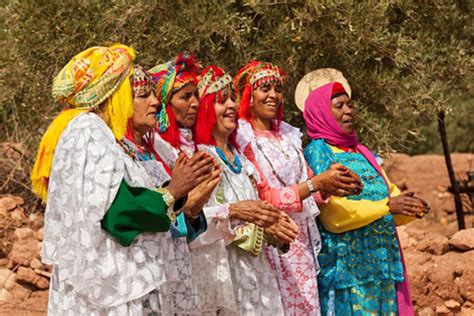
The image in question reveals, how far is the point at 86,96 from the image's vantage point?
4148 mm

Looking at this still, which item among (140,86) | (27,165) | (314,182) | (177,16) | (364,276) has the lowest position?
(364,276)

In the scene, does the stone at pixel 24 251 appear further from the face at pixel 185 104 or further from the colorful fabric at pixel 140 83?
the colorful fabric at pixel 140 83

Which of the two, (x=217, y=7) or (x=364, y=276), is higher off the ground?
(x=217, y=7)

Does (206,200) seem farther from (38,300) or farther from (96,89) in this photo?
(38,300)

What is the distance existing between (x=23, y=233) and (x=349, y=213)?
3994mm

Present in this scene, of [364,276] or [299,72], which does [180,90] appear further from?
[299,72]

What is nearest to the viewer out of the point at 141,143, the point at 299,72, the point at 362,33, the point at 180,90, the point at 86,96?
the point at 86,96

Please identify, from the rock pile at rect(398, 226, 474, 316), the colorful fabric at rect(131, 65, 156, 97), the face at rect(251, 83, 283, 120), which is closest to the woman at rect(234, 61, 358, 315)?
the face at rect(251, 83, 283, 120)

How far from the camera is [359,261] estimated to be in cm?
606

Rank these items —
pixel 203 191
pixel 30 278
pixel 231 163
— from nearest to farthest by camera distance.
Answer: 1. pixel 203 191
2. pixel 231 163
3. pixel 30 278

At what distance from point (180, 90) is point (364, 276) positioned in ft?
5.84

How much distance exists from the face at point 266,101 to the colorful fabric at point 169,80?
77 cm

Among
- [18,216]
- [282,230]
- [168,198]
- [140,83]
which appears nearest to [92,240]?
[168,198]

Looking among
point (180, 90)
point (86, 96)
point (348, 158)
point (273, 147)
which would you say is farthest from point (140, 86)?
point (348, 158)
